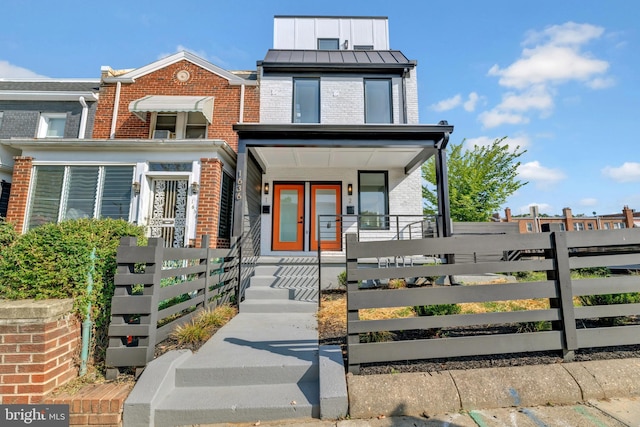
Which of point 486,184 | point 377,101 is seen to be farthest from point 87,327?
point 486,184

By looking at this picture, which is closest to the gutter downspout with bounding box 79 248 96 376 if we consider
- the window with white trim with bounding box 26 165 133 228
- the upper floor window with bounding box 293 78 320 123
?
the window with white trim with bounding box 26 165 133 228

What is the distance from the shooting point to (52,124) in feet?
30.5

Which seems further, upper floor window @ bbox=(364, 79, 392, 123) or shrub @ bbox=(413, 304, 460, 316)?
upper floor window @ bbox=(364, 79, 392, 123)

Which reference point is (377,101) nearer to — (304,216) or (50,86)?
(304,216)

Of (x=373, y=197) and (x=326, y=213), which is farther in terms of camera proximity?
(x=373, y=197)

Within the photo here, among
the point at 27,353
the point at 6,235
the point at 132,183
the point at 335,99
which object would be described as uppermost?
the point at 335,99

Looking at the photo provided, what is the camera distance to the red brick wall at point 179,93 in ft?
27.9

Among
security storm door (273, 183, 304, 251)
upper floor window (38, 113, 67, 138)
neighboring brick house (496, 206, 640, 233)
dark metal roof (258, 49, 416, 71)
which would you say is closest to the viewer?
security storm door (273, 183, 304, 251)

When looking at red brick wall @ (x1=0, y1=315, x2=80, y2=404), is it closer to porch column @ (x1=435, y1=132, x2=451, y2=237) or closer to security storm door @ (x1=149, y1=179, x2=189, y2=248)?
security storm door @ (x1=149, y1=179, x2=189, y2=248)

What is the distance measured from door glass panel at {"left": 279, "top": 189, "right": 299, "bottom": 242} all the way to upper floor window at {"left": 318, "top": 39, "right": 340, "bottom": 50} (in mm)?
6640

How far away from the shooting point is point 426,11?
8.44 metres

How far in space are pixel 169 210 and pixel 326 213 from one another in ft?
13.4

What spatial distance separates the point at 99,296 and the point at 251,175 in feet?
16.7

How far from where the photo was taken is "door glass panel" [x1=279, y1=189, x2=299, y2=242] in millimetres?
8281
